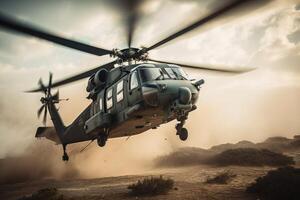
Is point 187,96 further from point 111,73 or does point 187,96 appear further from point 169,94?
point 111,73

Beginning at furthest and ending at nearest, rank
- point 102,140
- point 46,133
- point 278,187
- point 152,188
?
point 46,133 < point 152,188 < point 278,187 < point 102,140

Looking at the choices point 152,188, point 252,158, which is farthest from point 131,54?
point 252,158

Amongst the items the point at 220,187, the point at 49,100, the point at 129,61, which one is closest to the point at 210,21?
the point at 129,61

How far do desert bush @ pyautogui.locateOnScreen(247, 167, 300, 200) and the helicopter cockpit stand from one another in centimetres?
668

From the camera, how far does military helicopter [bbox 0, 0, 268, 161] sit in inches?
369

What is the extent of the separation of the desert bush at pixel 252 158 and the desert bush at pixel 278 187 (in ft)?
23.4

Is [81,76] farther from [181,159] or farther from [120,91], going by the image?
[181,159]

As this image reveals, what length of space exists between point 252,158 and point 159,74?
15068 millimetres

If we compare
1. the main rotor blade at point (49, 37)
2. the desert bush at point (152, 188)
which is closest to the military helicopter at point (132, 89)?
the main rotor blade at point (49, 37)

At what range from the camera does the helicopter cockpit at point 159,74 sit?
9953 millimetres

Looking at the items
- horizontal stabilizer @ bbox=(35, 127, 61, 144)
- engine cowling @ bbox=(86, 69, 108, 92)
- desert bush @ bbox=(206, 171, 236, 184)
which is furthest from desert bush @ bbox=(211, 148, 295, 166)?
engine cowling @ bbox=(86, 69, 108, 92)

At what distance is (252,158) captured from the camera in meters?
22.4

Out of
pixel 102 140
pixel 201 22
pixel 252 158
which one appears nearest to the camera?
pixel 201 22

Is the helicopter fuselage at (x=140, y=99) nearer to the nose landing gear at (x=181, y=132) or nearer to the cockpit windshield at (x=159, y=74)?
the cockpit windshield at (x=159, y=74)
